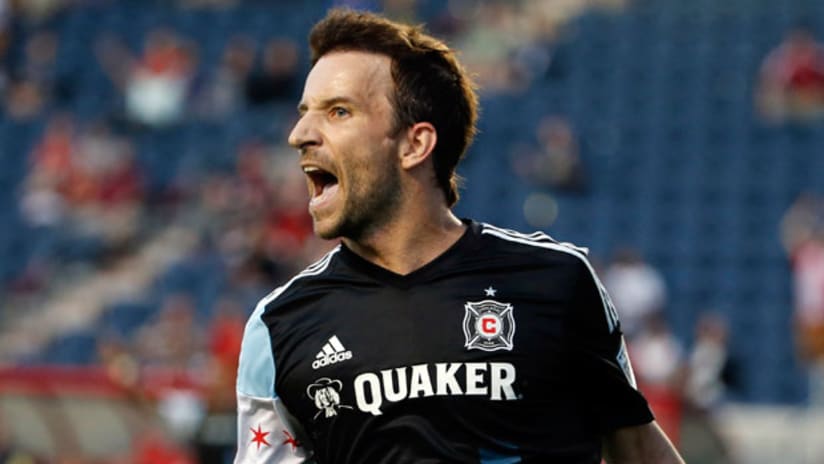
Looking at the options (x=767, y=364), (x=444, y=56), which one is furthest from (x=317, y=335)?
(x=767, y=364)

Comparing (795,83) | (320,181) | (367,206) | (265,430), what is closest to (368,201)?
(367,206)

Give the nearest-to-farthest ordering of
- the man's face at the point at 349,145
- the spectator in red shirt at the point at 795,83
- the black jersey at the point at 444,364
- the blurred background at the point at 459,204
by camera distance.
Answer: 1. the black jersey at the point at 444,364
2. the man's face at the point at 349,145
3. the blurred background at the point at 459,204
4. the spectator in red shirt at the point at 795,83

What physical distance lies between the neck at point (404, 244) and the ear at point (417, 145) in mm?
112

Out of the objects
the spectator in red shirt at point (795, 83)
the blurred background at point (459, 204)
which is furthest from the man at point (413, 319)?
the spectator in red shirt at point (795, 83)

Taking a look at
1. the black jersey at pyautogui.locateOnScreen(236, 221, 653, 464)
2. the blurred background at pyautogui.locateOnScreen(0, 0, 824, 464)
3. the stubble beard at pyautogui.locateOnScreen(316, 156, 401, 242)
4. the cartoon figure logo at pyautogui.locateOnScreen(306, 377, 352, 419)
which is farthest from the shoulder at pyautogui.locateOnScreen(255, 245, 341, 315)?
the blurred background at pyautogui.locateOnScreen(0, 0, 824, 464)

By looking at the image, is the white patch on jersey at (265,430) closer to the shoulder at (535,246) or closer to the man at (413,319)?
the man at (413,319)

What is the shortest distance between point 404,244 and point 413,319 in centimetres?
20

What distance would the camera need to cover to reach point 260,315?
11.3ft

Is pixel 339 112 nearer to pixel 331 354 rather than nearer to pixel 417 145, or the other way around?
pixel 417 145

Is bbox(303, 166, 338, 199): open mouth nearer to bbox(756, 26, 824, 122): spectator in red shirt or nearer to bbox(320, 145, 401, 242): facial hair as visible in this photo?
bbox(320, 145, 401, 242): facial hair

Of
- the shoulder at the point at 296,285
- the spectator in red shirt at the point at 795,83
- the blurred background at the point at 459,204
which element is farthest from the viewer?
the spectator in red shirt at the point at 795,83

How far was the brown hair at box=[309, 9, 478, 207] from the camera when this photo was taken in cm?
343

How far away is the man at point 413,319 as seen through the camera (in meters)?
3.25

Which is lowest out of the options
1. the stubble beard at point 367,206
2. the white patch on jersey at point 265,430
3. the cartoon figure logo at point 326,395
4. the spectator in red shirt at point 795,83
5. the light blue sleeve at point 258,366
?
the white patch on jersey at point 265,430
